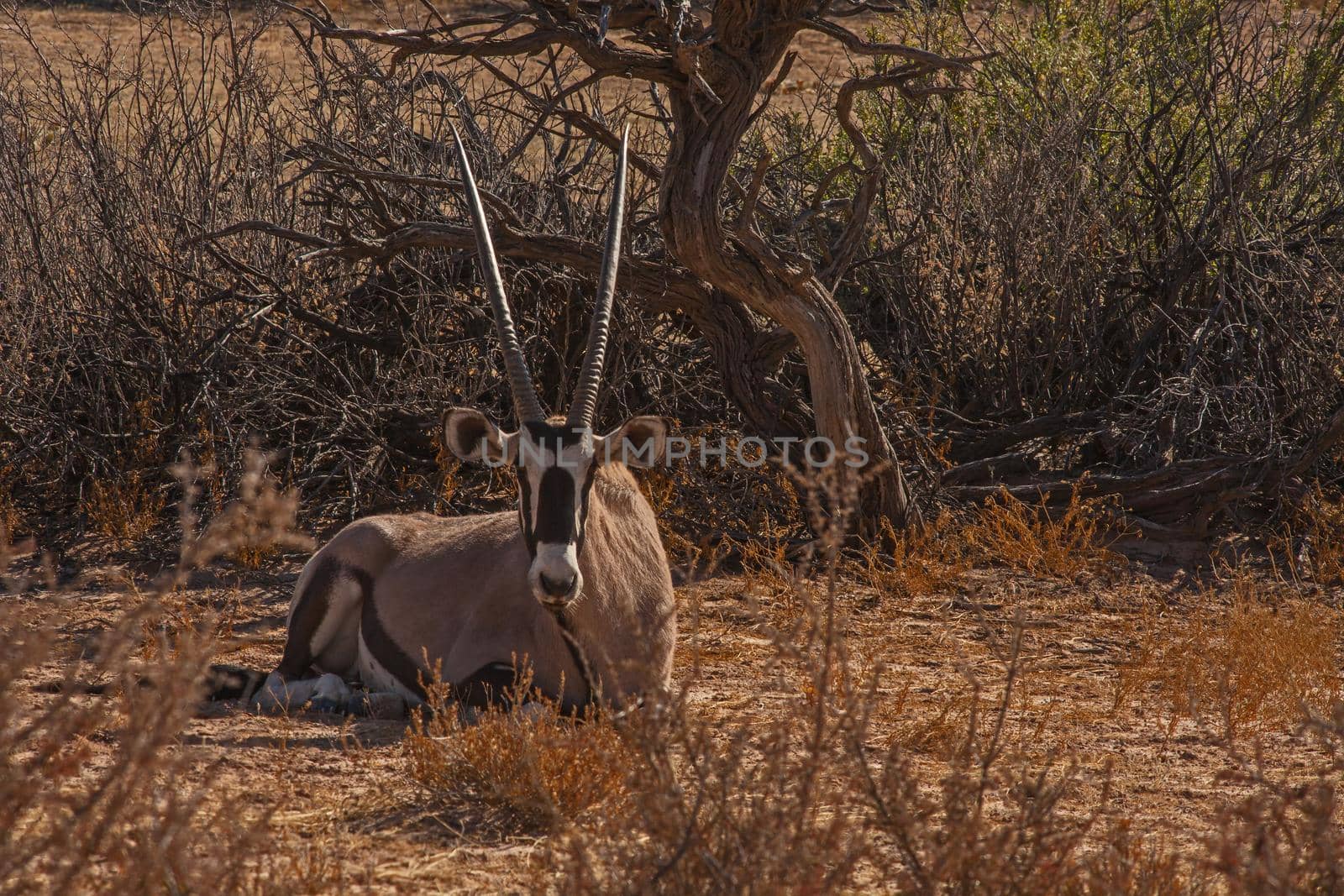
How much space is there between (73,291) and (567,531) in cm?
483

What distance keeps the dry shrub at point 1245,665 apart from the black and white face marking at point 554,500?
2128 mm

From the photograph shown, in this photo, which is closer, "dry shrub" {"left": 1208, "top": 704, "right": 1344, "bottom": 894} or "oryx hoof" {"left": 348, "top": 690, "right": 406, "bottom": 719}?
"dry shrub" {"left": 1208, "top": 704, "right": 1344, "bottom": 894}

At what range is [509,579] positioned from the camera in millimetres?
5227

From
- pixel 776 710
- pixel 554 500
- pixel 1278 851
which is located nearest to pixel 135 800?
pixel 554 500

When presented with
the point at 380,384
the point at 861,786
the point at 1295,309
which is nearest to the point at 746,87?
the point at 380,384

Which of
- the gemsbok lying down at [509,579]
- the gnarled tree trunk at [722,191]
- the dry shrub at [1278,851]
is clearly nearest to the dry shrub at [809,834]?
the dry shrub at [1278,851]

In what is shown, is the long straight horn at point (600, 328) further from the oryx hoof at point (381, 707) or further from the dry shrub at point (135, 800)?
the dry shrub at point (135, 800)

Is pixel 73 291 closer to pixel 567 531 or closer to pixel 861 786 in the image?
pixel 567 531

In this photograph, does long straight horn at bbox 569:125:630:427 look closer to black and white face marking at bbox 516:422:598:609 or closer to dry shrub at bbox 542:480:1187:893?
black and white face marking at bbox 516:422:598:609

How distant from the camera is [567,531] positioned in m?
4.41

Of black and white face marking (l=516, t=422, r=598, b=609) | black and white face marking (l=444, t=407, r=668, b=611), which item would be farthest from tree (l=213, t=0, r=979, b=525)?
black and white face marking (l=516, t=422, r=598, b=609)

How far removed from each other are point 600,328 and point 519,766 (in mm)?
1631

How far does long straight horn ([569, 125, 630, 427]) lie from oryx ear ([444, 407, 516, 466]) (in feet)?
0.81

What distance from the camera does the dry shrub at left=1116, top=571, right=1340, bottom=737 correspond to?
5.18 meters
